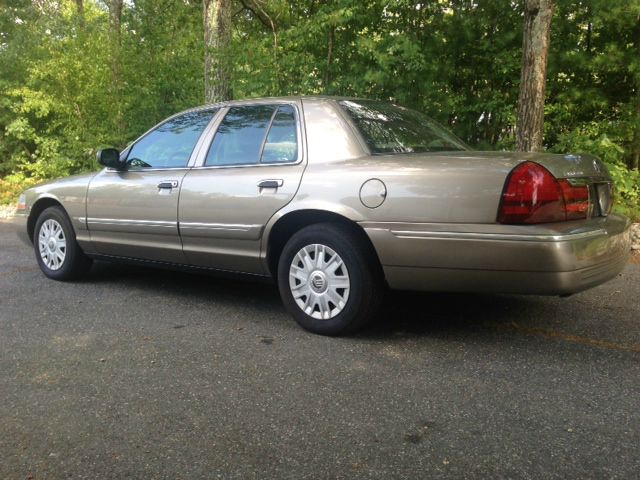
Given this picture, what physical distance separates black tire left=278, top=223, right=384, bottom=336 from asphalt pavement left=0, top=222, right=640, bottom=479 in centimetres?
13

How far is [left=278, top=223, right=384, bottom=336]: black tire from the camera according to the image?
3.73 meters

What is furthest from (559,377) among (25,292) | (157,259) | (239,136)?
(25,292)

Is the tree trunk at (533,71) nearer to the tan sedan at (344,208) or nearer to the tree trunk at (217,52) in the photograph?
the tan sedan at (344,208)

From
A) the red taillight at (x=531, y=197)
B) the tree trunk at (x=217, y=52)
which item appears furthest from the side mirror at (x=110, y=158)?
the tree trunk at (x=217, y=52)

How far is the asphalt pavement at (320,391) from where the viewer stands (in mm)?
2354

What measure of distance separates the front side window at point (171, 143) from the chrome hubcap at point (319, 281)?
4.65ft

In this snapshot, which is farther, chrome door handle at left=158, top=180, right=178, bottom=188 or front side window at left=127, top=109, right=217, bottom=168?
front side window at left=127, top=109, right=217, bottom=168

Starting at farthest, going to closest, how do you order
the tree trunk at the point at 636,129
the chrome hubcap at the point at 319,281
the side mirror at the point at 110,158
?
the tree trunk at the point at 636,129, the side mirror at the point at 110,158, the chrome hubcap at the point at 319,281

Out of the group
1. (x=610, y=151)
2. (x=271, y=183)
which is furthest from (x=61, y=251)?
(x=610, y=151)

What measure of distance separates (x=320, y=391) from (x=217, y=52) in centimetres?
767

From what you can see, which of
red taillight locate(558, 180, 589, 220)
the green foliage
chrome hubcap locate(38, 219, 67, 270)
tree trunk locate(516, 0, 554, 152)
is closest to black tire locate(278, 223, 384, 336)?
red taillight locate(558, 180, 589, 220)

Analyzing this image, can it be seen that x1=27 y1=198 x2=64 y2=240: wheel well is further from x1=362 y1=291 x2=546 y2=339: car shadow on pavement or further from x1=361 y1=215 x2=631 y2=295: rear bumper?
x1=361 y1=215 x2=631 y2=295: rear bumper

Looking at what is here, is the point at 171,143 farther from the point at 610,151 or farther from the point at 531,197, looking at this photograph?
the point at 610,151

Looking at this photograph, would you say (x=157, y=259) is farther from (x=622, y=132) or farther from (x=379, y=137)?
(x=622, y=132)
